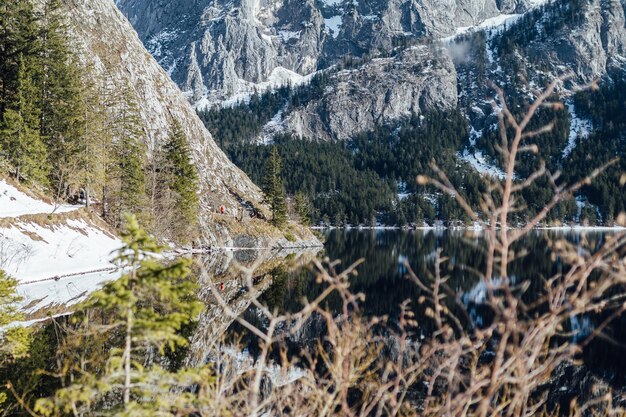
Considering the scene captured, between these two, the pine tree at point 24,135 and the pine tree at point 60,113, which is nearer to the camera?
the pine tree at point 24,135

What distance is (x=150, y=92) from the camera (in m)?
72.2

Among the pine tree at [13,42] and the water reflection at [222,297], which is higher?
the pine tree at [13,42]

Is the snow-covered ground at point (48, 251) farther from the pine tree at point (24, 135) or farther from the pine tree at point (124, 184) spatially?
the pine tree at point (124, 184)

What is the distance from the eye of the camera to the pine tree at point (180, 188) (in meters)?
52.3

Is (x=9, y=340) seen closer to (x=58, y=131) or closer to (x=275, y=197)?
(x=58, y=131)

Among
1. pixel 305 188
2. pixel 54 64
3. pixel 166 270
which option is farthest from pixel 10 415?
pixel 305 188

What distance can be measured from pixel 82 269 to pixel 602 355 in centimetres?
2883

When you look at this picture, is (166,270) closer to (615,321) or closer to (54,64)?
(615,321)

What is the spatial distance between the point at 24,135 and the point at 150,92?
130 feet

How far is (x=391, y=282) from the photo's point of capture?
38.0 m

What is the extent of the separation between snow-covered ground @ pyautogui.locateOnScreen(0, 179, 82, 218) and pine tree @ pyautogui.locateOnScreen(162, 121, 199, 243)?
18.2 meters

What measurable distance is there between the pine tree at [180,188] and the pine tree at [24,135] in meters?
15.6

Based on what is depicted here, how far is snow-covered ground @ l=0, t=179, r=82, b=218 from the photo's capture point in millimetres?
29002

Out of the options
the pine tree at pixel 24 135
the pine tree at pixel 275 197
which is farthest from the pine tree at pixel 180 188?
the pine tree at pixel 24 135
